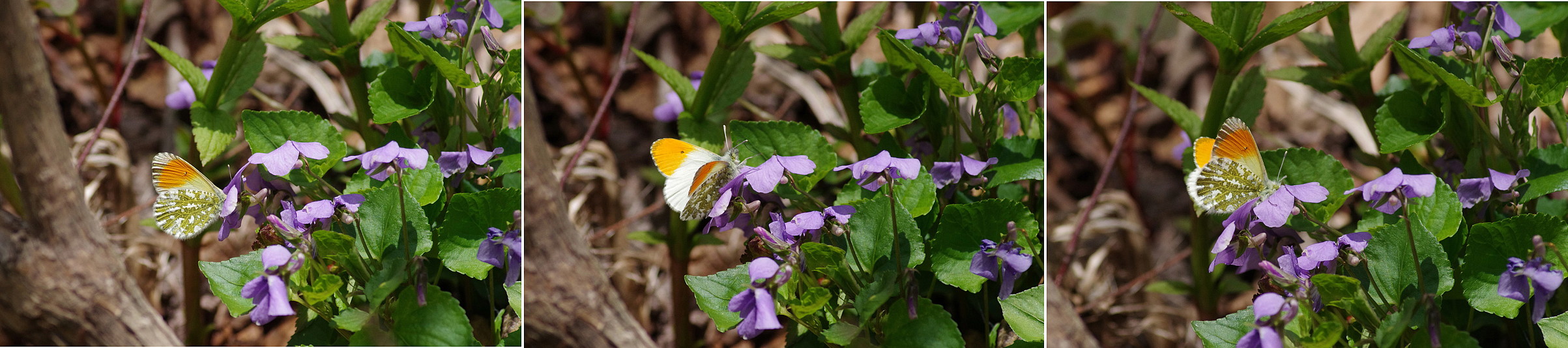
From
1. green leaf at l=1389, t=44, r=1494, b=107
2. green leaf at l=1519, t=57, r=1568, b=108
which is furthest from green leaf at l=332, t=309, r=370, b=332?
green leaf at l=1519, t=57, r=1568, b=108

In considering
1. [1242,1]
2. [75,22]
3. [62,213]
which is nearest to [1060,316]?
[1242,1]

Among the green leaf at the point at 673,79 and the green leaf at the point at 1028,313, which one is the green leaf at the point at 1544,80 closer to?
the green leaf at the point at 1028,313

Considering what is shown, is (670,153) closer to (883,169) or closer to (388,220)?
(883,169)

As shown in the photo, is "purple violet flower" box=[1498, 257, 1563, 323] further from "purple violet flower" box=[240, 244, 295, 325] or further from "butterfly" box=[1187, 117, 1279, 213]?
"purple violet flower" box=[240, 244, 295, 325]

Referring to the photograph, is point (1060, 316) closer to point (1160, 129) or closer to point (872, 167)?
point (872, 167)

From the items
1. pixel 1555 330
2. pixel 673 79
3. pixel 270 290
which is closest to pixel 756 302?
pixel 673 79
